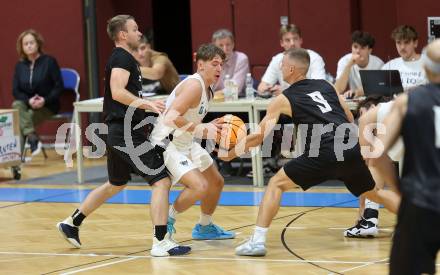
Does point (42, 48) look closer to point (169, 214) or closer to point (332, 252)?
point (169, 214)

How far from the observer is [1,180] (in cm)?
1327

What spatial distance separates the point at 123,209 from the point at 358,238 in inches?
122

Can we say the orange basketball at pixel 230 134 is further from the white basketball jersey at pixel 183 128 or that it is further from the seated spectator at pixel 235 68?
the seated spectator at pixel 235 68

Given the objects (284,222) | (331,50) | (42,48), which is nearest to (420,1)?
(331,50)

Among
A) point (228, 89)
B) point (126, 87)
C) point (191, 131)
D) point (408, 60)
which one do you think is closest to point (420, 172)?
point (191, 131)

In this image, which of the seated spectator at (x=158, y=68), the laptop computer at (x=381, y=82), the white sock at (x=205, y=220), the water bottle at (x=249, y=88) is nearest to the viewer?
the white sock at (x=205, y=220)

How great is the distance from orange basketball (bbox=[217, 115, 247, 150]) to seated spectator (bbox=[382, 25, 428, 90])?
3.38m

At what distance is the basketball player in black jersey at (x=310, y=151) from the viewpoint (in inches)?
314

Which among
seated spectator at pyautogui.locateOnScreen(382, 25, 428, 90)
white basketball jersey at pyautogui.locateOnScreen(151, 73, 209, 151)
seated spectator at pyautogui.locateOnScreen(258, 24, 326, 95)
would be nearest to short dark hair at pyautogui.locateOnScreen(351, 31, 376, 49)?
seated spectator at pyautogui.locateOnScreen(382, 25, 428, 90)

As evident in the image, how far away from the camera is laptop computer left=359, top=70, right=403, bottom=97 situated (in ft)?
36.1

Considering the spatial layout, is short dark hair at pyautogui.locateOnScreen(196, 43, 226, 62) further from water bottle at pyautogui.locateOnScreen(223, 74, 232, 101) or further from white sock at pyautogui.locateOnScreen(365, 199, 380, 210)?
water bottle at pyautogui.locateOnScreen(223, 74, 232, 101)

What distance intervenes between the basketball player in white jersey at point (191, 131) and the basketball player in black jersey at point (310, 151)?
50 cm

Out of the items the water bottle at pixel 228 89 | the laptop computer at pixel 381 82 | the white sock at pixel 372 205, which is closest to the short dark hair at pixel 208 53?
the white sock at pixel 372 205

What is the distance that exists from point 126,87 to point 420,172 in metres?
3.92
